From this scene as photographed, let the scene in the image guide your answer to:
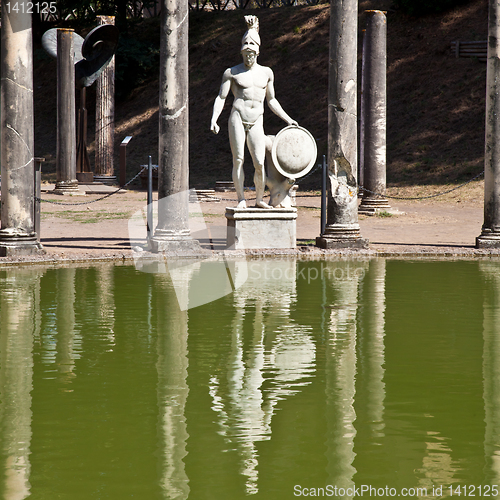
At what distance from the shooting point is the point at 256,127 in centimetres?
1029

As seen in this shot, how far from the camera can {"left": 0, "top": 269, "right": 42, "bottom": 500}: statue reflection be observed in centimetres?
339

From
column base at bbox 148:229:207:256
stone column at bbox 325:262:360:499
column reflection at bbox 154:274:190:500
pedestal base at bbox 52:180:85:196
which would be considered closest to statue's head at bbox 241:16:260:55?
column base at bbox 148:229:207:256

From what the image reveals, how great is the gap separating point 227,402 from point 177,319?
223 cm

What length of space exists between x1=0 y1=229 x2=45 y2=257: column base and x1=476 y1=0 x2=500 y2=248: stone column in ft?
19.3

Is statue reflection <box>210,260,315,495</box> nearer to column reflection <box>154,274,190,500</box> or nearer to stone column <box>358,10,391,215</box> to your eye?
column reflection <box>154,274,190,500</box>

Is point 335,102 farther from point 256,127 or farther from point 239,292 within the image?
point 239,292

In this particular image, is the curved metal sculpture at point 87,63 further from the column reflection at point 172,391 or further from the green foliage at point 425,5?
the column reflection at point 172,391

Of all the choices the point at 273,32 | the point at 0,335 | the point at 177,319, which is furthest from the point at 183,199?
the point at 273,32

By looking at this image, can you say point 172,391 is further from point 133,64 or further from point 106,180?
point 133,64

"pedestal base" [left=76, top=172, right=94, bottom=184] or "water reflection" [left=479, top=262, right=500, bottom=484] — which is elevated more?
"pedestal base" [left=76, top=172, right=94, bottom=184]

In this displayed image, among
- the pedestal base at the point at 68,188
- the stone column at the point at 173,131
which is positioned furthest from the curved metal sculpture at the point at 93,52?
the stone column at the point at 173,131

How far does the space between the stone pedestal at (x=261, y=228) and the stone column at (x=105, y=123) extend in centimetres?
1345

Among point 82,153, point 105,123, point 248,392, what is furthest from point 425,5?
point 248,392

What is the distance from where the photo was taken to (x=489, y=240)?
10758 mm
